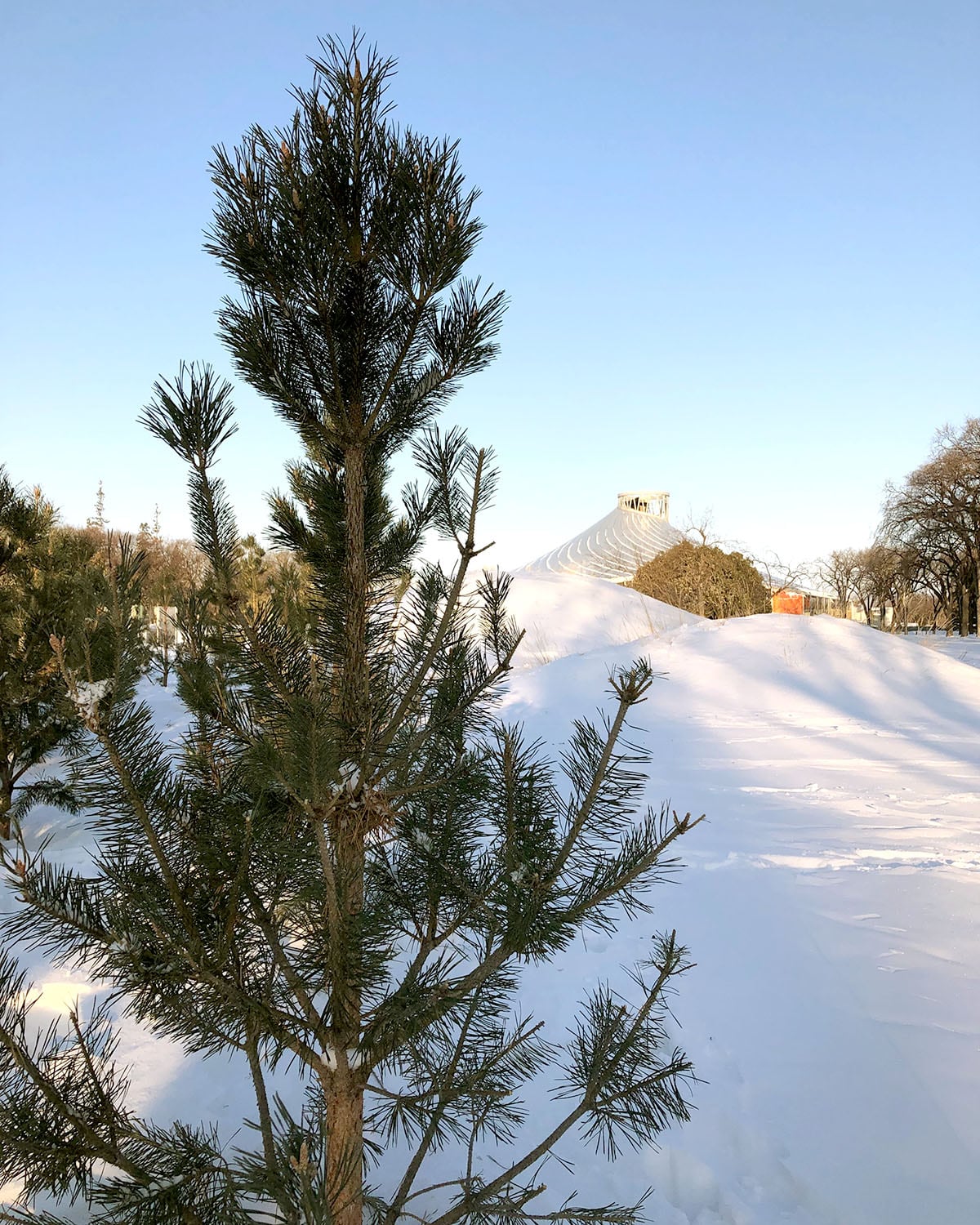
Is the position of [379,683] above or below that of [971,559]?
below

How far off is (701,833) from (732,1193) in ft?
9.52

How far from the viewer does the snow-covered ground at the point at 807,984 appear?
2.70m

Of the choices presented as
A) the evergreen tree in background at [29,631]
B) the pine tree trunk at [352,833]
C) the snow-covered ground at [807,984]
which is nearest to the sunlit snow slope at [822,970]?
the snow-covered ground at [807,984]

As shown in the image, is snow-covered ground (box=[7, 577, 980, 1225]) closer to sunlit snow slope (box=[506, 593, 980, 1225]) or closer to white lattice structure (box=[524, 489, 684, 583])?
sunlit snow slope (box=[506, 593, 980, 1225])

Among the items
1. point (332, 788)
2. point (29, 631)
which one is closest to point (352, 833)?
point (332, 788)

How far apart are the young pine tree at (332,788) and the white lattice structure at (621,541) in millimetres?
33188

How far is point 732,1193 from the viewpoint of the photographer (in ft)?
8.89

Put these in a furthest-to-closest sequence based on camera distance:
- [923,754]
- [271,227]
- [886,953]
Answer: [923,754], [886,953], [271,227]

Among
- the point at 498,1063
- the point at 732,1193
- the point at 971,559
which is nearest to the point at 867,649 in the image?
the point at 732,1193

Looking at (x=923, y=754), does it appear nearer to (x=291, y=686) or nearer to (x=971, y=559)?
(x=291, y=686)

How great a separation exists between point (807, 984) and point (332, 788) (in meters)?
3.11

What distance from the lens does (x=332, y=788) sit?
1.63m

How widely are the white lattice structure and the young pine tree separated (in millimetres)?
33188

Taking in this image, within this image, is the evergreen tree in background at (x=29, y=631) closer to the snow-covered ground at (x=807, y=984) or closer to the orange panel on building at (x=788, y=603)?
the snow-covered ground at (x=807, y=984)
